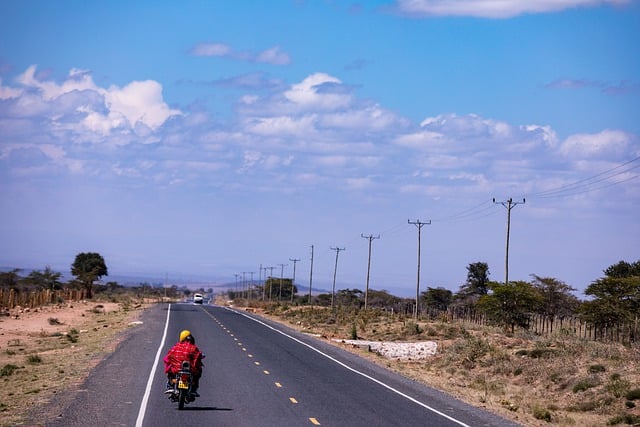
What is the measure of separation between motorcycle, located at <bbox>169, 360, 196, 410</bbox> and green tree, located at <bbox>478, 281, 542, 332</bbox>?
38.1 m

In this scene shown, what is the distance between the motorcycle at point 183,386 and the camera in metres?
18.7

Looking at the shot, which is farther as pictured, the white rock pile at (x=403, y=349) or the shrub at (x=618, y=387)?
the white rock pile at (x=403, y=349)

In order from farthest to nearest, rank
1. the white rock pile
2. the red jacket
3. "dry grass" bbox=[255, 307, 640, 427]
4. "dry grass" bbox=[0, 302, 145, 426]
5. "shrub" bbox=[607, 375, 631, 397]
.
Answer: the white rock pile < "shrub" bbox=[607, 375, 631, 397] < "dry grass" bbox=[255, 307, 640, 427] < "dry grass" bbox=[0, 302, 145, 426] < the red jacket

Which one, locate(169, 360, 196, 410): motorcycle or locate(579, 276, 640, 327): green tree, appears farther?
locate(579, 276, 640, 327): green tree

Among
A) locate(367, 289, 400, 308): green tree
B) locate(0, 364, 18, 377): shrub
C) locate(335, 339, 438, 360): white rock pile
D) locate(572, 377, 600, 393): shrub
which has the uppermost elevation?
locate(367, 289, 400, 308): green tree

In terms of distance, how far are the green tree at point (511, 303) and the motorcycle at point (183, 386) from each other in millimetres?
38130

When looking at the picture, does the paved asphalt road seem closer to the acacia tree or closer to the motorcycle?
the motorcycle

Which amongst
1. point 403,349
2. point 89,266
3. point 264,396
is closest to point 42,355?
point 264,396

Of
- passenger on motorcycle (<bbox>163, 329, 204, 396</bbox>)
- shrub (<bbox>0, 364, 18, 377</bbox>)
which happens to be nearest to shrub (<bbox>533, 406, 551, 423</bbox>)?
passenger on motorcycle (<bbox>163, 329, 204, 396</bbox>)

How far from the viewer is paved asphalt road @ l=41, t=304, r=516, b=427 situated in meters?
18.0

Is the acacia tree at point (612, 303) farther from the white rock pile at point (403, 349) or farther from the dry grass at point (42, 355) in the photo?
the dry grass at point (42, 355)

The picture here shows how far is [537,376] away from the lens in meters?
32.7

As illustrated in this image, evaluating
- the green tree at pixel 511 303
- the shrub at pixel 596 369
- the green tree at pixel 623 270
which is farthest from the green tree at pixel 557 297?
the shrub at pixel 596 369

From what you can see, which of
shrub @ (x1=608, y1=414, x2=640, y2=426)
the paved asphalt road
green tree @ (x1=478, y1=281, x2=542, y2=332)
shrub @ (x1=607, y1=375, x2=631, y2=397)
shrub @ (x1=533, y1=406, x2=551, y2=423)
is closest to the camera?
the paved asphalt road
